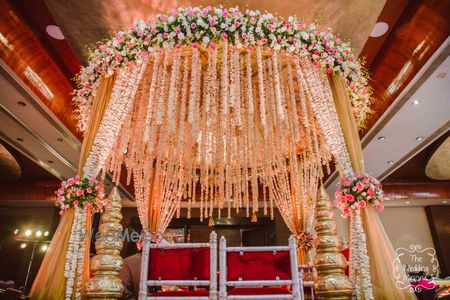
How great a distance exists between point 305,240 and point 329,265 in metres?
4.31

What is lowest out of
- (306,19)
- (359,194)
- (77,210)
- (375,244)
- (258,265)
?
(258,265)

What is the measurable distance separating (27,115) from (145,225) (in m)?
3.35

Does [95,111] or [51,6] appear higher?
[51,6]

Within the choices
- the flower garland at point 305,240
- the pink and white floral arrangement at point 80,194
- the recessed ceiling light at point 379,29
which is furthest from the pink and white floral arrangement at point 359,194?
the flower garland at point 305,240

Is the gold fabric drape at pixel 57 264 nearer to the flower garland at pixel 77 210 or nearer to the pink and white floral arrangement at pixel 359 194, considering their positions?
the flower garland at pixel 77 210

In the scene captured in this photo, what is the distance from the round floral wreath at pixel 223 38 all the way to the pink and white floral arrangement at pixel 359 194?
4.89 ft

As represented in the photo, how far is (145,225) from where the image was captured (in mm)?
7188

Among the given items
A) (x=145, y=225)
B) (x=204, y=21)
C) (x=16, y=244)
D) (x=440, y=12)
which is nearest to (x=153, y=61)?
(x=204, y=21)

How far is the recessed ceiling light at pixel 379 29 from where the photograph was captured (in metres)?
4.27

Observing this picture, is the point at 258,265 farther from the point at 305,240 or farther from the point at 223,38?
the point at 305,240

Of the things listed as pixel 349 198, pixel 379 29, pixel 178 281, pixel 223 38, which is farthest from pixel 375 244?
pixel 379 29

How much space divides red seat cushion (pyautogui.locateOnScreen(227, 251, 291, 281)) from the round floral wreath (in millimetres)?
2497

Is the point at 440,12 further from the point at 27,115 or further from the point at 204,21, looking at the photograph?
the point at 27,115

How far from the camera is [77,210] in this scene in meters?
3.25
